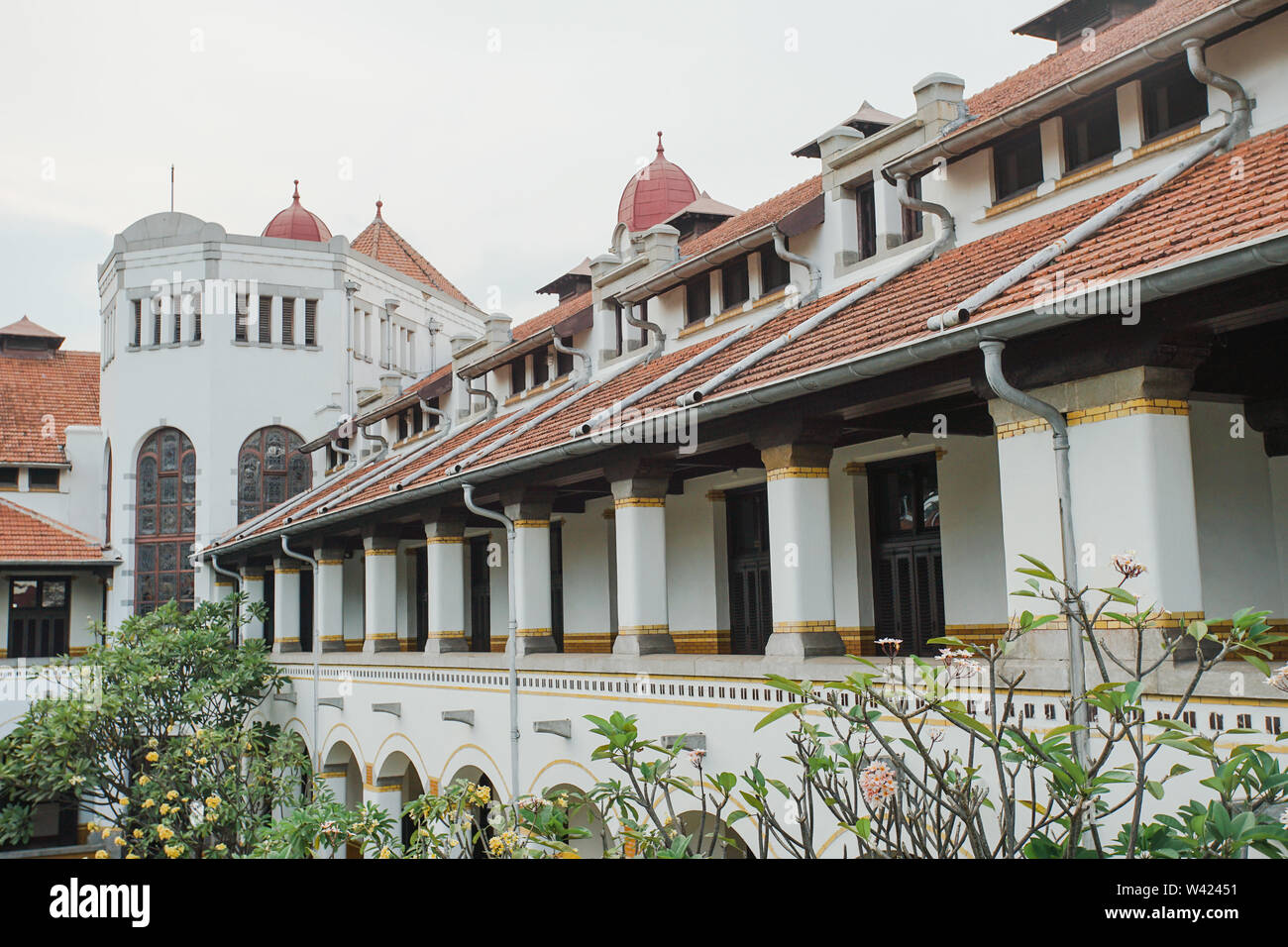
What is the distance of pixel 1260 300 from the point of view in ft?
24.0

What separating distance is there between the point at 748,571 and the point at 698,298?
3.95 meters

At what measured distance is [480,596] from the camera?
23.8 m

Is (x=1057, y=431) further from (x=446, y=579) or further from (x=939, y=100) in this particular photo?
(x=446, y=579)

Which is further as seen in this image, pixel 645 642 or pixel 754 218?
pixel 754 218

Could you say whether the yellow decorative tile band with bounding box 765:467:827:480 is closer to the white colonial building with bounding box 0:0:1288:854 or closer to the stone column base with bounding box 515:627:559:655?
the white colonial building with bounding box 0:0:1288:854

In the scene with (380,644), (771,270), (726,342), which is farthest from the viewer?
(380,644)

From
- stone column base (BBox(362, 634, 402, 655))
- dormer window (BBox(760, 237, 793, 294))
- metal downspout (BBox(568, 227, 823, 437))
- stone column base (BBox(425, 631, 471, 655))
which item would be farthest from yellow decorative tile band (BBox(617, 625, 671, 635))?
stone column base (BBox(362, 634, 402, 655))

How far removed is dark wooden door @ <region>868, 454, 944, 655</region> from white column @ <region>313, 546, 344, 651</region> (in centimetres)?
1197

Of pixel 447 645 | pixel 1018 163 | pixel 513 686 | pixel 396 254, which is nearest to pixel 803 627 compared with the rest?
pixel 513 686

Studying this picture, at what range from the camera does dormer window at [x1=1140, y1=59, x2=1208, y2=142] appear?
10.6 metres

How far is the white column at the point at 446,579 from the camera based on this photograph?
17766 mm

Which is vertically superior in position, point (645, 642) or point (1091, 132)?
point (1091, 132)
